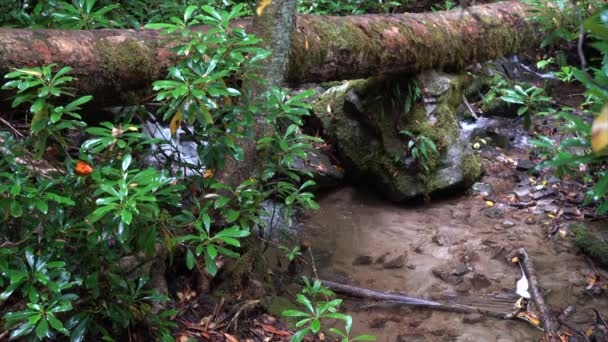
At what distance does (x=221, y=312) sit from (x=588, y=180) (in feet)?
13.7

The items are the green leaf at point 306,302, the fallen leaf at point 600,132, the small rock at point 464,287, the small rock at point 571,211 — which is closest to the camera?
the fallen leaf at point 600,132

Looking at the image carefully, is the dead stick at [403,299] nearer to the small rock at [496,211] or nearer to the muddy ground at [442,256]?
the muddy ground at [442,256]

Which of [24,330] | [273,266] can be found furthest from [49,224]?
[273,266]

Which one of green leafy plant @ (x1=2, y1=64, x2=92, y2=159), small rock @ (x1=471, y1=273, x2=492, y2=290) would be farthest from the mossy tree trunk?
small rock @ (x1=471, y1=273, x2=492, y2=290)

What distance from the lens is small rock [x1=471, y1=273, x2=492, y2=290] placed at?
4.06 meters

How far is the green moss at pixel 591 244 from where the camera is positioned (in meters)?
4.32

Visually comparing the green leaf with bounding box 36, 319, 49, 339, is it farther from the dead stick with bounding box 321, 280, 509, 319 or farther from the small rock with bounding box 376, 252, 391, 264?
the small rock with bounding box 376, 252, 391, 264

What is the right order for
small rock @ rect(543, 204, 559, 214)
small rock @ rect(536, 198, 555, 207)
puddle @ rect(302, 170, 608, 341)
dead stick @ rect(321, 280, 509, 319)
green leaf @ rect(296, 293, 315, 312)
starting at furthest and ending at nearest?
small rock @ rect(536, 198, 555, 207) → small rock @ rect(543, 204, 559, 214) → dead stick @ rect(321, 280, 509, 319) → puddle @ rect(302, 170, 608, 341) → green leaf @ rect(296, 293, 315, 312)

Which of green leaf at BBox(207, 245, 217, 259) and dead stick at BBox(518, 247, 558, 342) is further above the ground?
green leaf at BBox(207, 245, 217, 259)

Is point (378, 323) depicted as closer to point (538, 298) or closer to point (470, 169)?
point (538, 298)

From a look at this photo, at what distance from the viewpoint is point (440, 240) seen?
4.73m

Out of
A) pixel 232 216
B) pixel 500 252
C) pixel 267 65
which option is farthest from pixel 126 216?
pixel 500 252

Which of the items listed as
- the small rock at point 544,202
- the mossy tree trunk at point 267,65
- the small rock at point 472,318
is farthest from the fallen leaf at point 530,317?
the mossy tree trunk at point 267,65

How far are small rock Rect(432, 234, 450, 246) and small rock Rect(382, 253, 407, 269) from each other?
16.7 inches
